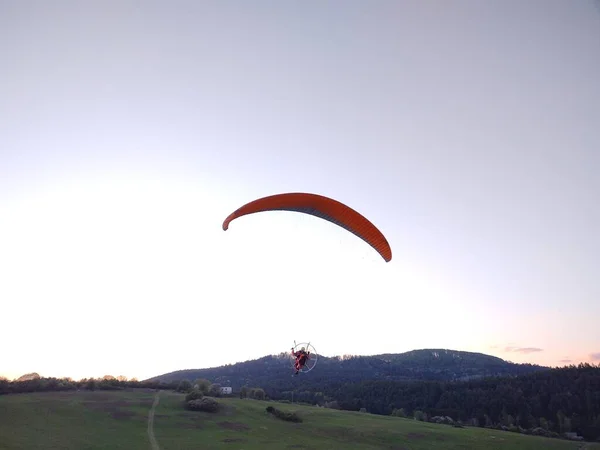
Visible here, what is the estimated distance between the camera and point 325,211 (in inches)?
1171

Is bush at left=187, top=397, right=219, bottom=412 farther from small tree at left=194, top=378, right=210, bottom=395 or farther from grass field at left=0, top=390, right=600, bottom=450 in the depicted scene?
small tree at left=194, top=378, right=210, bottom=395

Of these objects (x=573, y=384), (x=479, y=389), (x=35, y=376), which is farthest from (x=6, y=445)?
(x=573, y=384)

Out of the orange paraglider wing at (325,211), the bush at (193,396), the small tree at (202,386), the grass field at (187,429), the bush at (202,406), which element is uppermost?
the orange paraglider wing at (325,211)

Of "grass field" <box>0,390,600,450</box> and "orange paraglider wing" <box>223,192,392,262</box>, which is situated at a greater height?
"orange paraglider wing" <box>223,192,392,262</box>

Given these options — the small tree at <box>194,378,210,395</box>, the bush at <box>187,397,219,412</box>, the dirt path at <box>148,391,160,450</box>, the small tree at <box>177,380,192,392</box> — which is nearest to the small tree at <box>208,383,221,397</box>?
the small tree at <box>194,378,210,395</box>

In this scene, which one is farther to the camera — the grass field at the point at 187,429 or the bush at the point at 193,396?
the bush at the point at 193,396

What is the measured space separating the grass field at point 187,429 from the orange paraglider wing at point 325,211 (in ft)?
109

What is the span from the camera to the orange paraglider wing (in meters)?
28.6

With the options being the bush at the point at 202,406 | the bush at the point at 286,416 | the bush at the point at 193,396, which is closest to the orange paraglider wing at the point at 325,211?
the bush at the point at 286,416

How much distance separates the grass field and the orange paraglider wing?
33.3 meters

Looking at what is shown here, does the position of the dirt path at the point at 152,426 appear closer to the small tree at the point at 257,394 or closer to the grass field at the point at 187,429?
the grass field at the point at 187,429

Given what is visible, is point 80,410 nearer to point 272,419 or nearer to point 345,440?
point 272,419

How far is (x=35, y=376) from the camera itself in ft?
282

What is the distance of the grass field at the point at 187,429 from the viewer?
169 feet
